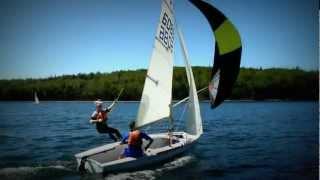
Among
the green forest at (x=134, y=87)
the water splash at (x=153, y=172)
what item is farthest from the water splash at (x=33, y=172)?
the green forest at (x=134, y=87)

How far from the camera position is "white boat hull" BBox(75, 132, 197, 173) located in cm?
1010

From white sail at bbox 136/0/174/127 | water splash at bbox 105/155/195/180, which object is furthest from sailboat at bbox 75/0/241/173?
water splash at bbox 105/155/195/180

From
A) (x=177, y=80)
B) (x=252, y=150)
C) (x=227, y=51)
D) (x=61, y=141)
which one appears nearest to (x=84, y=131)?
(x=61, y=141)

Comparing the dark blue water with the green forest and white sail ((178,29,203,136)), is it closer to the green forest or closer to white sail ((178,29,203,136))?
white sail ((178,29,203,136))

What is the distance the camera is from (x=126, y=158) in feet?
34.3

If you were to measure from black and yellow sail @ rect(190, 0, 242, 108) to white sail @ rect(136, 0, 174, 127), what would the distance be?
109 centimetres

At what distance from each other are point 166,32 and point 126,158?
373 cm

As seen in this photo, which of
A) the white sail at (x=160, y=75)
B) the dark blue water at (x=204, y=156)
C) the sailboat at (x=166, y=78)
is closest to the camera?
the dark blue water at (x=204, y=156)

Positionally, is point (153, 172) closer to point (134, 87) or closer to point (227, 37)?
point (227, 37)

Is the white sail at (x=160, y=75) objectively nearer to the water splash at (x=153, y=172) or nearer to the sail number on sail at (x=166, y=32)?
the sail number on sail at (x=166, y=32)

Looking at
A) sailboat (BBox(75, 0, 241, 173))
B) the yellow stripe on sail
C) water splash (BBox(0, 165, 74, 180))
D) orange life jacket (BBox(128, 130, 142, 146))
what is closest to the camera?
water splash (BBox(0, 165, 74, 180))

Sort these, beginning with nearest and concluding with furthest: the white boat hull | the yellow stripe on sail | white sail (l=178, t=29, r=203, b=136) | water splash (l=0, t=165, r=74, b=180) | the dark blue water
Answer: the white boat hull
water splash (l=0, t=165, r=74, b=180)
the dark blue water
the yellow stripe on sail
white sail (l=178, t=29, r=203, b=136)

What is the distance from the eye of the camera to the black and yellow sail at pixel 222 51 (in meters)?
12.1

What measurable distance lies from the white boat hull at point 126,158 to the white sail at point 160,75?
929 millimetres
